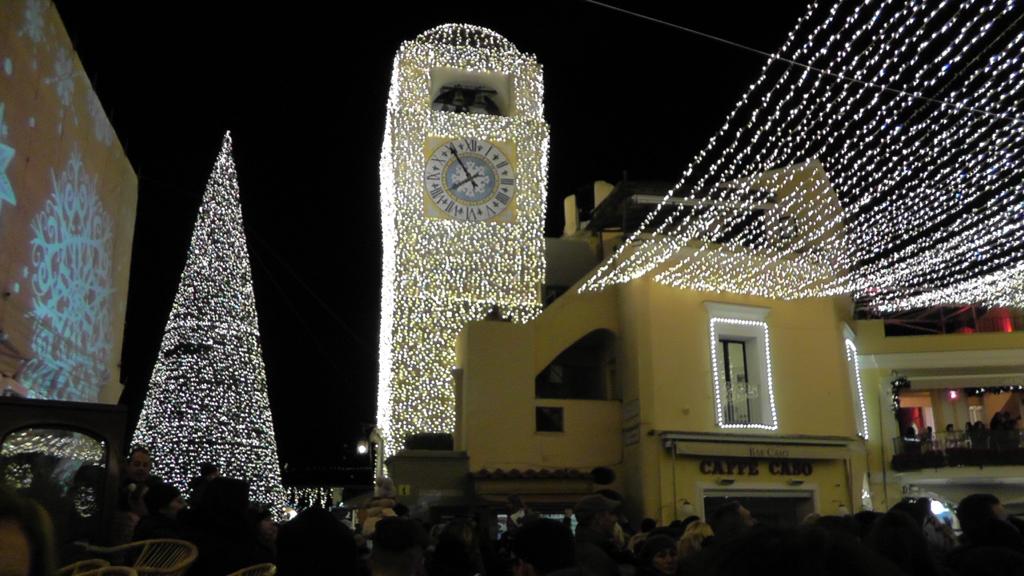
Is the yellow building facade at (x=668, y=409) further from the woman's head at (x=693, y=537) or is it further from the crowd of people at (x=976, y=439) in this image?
the woman's head at (x=693, y=537)

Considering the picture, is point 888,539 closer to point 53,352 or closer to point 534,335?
point 53,352

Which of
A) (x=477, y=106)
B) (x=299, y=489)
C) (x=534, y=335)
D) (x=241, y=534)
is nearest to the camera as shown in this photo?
(x=241, y=534)

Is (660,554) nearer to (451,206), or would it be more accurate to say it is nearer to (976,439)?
(451,206)

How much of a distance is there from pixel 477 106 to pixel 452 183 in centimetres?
230

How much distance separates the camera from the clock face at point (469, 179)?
21.3m

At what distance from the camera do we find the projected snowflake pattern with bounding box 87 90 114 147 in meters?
14.6

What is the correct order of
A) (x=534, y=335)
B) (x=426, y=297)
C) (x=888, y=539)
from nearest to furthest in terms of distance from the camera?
(x=888, y=539), (x=534, y=335), (x=426, y=297)

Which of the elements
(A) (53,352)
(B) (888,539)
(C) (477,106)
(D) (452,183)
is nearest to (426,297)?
(D) (452,183)

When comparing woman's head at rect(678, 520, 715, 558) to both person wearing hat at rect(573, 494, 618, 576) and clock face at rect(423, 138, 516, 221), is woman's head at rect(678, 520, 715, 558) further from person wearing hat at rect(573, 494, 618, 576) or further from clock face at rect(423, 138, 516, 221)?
clock face at rect(423, 138, 516, 221)

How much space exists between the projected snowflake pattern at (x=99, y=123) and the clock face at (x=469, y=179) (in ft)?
23.5

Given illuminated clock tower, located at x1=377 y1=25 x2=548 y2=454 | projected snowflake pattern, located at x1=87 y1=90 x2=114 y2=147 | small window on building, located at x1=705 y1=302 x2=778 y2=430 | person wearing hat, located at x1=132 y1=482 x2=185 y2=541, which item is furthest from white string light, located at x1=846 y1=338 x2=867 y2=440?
person wearing hat, located at x1=132 y1=482 x2=185 y2=541

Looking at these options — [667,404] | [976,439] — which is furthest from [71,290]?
[976,439]

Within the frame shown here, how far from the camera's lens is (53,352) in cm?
1285

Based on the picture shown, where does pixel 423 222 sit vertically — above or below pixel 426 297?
above
